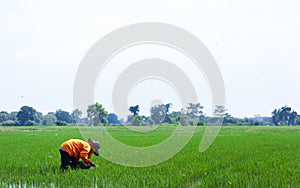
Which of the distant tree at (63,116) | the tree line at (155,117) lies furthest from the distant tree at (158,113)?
the distant tree at (63,116)

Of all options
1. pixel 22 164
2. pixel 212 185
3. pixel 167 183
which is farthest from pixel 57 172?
pixel 212 185

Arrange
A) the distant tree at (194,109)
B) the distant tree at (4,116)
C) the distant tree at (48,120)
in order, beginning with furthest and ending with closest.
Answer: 1. the distant tree at (4,116)
2. the distant tree at (48,120)
3. the distant tree at (194,109)

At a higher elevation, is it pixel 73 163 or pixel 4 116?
pixel 4 116

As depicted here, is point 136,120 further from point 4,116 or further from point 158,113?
point 4,116

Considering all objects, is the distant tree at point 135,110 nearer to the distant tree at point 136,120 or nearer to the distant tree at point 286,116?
the distant tree at point 136,120

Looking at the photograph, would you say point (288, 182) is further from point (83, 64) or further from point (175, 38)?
point (175, 38)

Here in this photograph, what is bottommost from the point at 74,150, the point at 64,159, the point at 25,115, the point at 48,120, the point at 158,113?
the point at 64,159

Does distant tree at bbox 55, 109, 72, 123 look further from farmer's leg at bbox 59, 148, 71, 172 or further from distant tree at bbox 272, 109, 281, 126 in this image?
farmer's leg at bbox 59, 148, 71, 172

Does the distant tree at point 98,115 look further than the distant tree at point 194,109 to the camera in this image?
Yes

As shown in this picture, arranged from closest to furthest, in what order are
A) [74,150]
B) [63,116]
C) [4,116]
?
[74,150]
[4,116]
[63,116]

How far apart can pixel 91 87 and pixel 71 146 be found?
394 centimetres

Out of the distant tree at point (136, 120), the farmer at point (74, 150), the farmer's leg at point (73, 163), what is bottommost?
the farmer's leg at point (73, 163)

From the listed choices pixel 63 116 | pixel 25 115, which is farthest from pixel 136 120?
pixel 63 116

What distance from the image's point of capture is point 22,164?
7852 millimetres
